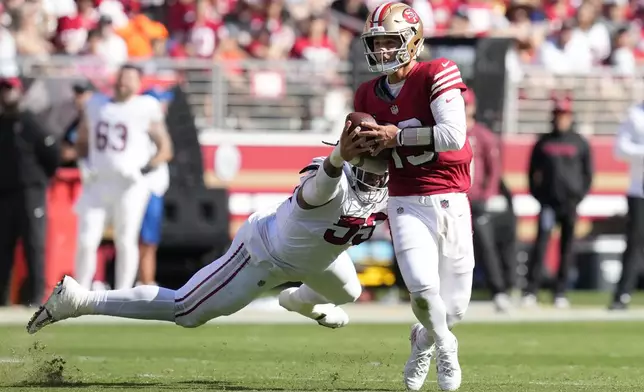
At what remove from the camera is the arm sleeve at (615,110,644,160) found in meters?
13.3

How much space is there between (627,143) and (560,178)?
1.05 metres

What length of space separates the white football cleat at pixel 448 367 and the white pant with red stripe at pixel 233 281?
0.67m

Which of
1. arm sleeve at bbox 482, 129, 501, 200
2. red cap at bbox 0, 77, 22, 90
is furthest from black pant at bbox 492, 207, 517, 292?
red cap at bbox 0, 77, 22, 90

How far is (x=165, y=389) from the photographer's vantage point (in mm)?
7168

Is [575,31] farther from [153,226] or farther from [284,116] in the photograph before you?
[153,226]

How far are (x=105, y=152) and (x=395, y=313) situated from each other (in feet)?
10.0

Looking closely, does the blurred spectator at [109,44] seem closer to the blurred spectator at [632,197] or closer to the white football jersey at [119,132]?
the white football jersey at [119,132]

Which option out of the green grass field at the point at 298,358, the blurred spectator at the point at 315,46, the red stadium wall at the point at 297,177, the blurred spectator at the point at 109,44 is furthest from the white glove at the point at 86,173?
the blurred spectator at the point at 315,46

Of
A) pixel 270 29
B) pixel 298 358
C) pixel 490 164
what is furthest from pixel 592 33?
pixel 298 358

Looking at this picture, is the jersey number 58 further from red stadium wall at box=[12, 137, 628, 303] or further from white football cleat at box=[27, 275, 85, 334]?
red stadium wall at box=[12, 137, 628, 303]

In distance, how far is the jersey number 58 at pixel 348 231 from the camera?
22.7ft

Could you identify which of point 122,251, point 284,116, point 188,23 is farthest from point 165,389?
point 188,23

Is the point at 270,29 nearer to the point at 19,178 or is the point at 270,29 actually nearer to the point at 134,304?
the point at 19,178

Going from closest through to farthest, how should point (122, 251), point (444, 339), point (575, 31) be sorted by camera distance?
point (444, 339)
point (122, 251)
point (575, 31)
